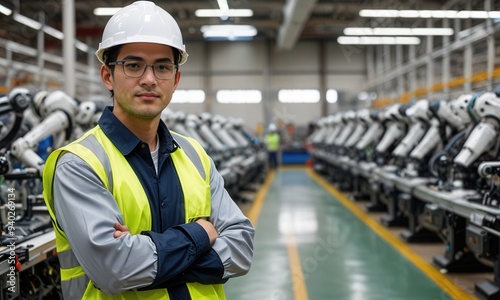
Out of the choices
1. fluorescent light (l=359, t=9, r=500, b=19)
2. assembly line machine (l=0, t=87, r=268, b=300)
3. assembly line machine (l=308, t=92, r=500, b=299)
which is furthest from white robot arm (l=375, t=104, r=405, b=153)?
assembly line machine (l=0, t=87, r=268, b=300)

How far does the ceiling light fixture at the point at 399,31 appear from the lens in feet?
50.0

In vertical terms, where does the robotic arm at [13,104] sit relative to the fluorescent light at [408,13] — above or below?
below

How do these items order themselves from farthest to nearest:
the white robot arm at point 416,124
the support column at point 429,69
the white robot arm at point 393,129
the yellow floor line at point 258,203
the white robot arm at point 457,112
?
the support column at point 429,69
the yellow floor line at point 258,203
the white robot arm at point 393,129
the white robot arm at point 416,124
the white robot arm at point 457,112

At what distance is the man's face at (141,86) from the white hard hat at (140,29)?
25mm

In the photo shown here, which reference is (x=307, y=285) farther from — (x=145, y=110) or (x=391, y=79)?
(x=391, y=79)

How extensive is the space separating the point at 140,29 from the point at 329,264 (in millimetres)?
5047

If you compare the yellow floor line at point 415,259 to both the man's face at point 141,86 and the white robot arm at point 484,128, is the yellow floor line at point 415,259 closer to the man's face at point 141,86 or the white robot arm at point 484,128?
the white robot arm at point 484,128

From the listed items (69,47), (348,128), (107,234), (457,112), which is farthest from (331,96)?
(107,234)

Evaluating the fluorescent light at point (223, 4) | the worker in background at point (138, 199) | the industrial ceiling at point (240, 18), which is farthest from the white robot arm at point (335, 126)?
the worker in background at point (138, 199)

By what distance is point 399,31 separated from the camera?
1730cm

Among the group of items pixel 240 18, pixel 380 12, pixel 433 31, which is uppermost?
pixel 240 18

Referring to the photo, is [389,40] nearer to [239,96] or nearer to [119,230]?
[239,96]

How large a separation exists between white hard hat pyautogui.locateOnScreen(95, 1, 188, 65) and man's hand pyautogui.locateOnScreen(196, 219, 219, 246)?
2.07 ft

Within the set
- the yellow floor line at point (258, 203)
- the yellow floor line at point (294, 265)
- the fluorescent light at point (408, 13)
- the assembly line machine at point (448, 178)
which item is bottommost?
the yellow floor line at point (258, 203)
